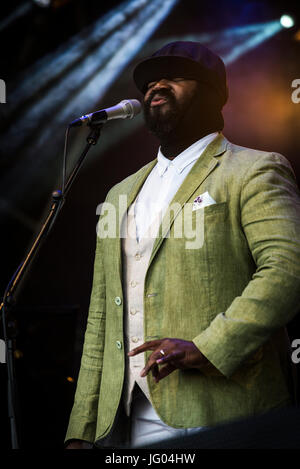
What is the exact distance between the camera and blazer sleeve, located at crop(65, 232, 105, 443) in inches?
68.6

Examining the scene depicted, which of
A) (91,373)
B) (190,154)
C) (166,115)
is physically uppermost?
(166,115)

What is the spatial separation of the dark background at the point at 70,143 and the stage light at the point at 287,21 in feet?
0.10

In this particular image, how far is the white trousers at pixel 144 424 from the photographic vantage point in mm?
1589

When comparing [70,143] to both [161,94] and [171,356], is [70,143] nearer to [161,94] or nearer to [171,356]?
[161,94]

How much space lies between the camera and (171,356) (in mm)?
1345

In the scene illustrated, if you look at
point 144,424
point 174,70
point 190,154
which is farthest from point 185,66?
point 144,424

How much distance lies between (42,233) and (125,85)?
1.86 meters

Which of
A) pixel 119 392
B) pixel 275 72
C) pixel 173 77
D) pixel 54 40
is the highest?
pixel 54 40

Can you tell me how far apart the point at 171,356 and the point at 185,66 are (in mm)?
1132

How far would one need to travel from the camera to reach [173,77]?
191cm

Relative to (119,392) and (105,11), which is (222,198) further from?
(105,11)
